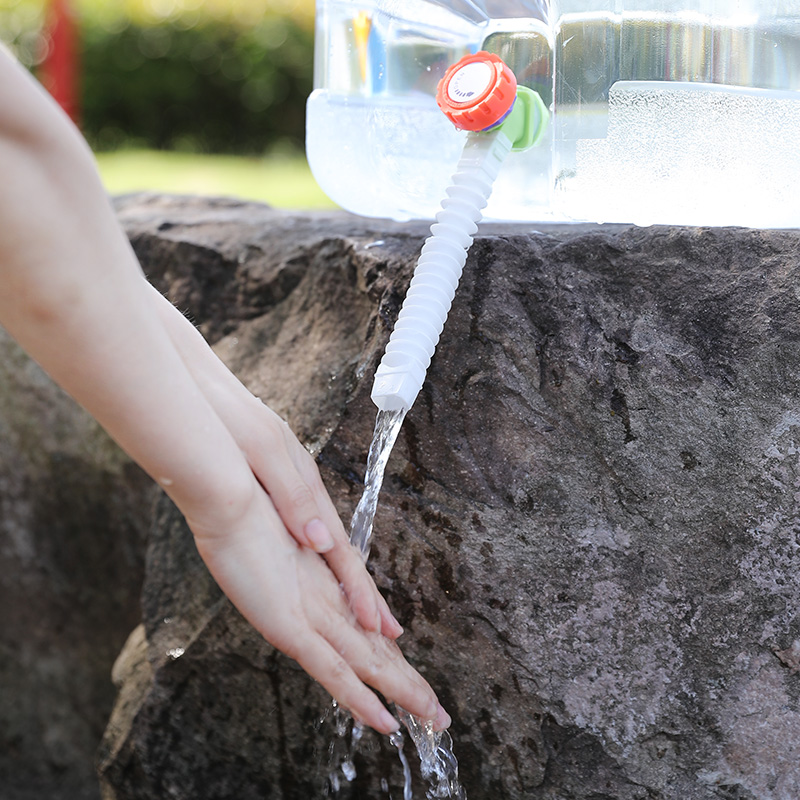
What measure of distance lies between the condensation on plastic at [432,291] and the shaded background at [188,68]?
6863 millimetres

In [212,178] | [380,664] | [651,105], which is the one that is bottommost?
[212,178]

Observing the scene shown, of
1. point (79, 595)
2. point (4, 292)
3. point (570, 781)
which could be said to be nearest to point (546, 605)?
point (570, 781)

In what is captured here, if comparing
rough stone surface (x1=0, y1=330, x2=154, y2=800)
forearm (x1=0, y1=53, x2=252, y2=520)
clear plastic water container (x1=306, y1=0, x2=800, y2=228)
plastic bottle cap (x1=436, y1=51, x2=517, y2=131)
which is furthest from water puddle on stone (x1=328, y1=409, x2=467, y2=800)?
rough stone surface (x1=0, y1=330, x2=154, y2=800)

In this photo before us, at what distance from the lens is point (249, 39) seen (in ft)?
26.0

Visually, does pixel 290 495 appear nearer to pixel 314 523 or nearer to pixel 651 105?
pixel 314 523

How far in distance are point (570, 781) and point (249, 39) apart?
7.81 metres

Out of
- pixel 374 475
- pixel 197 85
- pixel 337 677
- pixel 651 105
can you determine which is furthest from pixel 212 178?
pixel 337 677

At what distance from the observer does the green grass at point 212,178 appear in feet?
15.4

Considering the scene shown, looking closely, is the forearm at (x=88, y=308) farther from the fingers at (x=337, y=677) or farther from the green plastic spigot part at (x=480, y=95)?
the green plastic spigot part at (x=480, y=95)

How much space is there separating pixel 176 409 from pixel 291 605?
0.27 metres

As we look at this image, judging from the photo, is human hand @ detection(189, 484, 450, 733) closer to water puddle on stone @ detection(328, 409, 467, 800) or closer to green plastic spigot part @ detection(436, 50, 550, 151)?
water puddle on stone @ detection(328, 409, 467, 800)

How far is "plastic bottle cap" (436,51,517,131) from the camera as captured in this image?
120 cm

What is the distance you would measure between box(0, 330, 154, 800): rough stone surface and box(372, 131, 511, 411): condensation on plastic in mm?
862

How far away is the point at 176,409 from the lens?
96 cm
